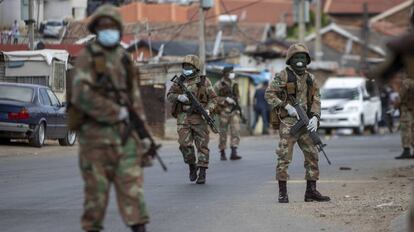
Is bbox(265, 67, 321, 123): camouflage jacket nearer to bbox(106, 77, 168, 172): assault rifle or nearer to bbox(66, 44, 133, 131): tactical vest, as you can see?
bbox(106, 77, 168, 172): assault rifle

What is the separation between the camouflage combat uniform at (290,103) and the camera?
41.3 ft

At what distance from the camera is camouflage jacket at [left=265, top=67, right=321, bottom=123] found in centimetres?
1261

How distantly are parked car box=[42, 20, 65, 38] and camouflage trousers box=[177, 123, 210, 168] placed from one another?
59.2ft

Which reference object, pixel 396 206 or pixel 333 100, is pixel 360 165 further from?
pixel 333 100

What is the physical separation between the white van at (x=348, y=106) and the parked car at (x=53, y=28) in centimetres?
1016

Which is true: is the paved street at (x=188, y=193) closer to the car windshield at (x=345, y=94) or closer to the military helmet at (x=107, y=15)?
the military helmet at (x=107, y=15)

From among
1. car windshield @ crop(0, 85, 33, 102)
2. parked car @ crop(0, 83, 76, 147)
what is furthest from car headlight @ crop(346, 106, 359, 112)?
car windshield @ crop(0, 85, 33, 102)

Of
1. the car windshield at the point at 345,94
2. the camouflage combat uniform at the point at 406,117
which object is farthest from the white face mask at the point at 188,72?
the car windshield at the point at 345,94

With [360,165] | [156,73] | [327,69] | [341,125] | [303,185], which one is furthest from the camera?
[327,69]

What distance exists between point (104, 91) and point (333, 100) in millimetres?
32090

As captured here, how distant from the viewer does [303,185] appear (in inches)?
614

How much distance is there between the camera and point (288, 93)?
12633 millimetres

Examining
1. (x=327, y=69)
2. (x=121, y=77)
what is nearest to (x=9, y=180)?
(x=121, y=77)

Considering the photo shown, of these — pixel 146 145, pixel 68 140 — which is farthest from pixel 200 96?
pixel 68 140
